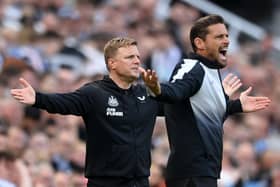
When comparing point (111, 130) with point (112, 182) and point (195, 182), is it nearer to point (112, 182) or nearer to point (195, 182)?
point (112, 182)

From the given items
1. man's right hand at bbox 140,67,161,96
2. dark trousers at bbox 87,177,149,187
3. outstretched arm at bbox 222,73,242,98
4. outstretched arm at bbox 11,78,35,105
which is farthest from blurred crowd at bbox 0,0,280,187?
man's right hand at bbox 140,67,161,96

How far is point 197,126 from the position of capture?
8742 mm

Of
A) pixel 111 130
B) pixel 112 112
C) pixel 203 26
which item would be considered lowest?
pixel 111 130

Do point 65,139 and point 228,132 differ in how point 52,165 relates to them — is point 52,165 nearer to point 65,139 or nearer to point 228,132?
point 65,139

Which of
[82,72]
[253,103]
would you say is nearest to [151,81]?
[253,103]

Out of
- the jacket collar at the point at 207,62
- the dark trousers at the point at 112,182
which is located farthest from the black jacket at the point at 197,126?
the dark trousers at the point at 112,182

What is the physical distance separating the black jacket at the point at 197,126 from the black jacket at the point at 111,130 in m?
0.22

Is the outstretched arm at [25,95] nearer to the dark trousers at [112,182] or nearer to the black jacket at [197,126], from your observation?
the dark trousers at [112,182]

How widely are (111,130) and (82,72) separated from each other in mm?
5356

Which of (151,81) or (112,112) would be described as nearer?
(151,81)

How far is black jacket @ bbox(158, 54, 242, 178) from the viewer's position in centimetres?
872

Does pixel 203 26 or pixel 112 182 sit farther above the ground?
pixel 203 26

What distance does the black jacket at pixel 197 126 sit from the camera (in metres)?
8.72

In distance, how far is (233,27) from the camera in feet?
58.0
